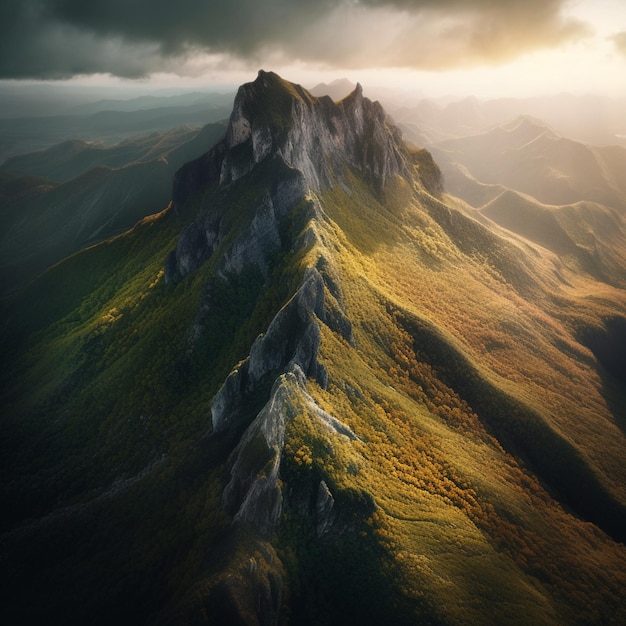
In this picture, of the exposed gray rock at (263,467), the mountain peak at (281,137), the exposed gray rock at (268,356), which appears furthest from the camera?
the mountain peak at (281,137)

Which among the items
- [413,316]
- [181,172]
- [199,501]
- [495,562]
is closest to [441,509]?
[495,562]

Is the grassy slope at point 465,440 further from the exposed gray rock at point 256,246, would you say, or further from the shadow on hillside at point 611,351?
the exposed gray rock at point 256,246

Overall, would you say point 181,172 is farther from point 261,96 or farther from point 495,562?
point 495,562

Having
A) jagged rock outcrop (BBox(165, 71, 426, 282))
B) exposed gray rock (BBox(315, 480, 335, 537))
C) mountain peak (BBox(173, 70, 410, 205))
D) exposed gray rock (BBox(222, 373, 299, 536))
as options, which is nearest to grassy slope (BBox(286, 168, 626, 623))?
exposed gray rock (BBox(315, 480, 335, 537))

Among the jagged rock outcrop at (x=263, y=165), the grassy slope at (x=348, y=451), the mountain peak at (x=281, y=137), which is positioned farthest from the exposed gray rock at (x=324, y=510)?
the mountain peak at (x=281, y=137)

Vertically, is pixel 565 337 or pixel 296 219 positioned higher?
pixel 296 219

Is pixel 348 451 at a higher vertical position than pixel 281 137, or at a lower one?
lower

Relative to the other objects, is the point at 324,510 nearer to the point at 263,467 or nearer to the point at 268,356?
the point at 263,467

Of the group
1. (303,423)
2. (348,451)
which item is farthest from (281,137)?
(348,451)
